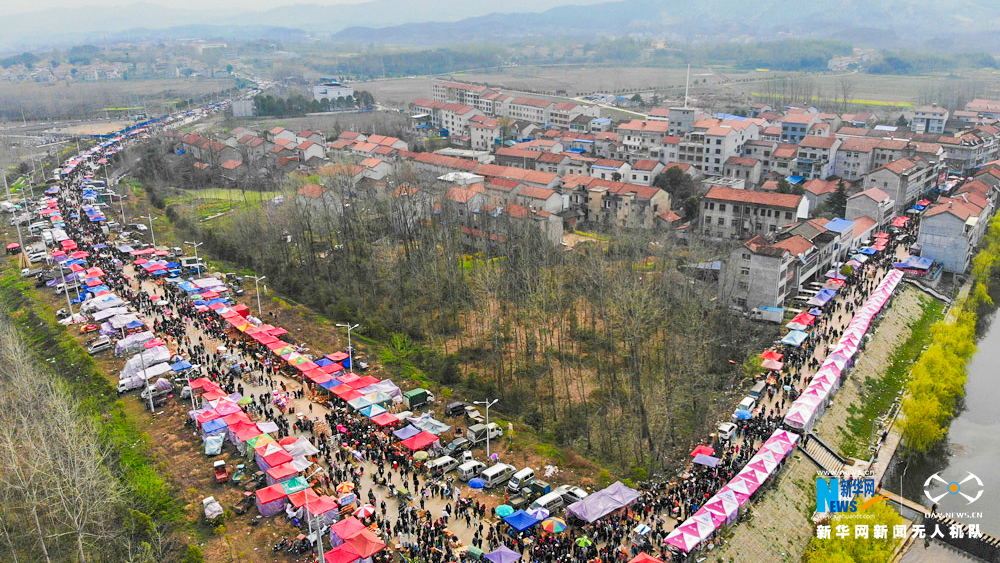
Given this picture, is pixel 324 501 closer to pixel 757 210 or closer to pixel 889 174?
pixel 757 210

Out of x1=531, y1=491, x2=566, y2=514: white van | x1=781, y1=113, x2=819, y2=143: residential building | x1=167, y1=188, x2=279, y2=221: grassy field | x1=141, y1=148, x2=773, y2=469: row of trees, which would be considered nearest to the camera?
x1=531, y1=491, x2=566, y2=514: white van

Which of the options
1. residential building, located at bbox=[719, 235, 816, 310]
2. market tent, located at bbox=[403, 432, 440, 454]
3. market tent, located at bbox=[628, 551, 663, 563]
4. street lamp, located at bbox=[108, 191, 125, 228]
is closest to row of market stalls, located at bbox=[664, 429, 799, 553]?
market tent, located at bbox=[628, 551, 663, 563]

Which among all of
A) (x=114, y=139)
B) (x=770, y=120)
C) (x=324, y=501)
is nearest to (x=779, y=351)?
(x=324, y=501)

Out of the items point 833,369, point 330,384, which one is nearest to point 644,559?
point 833,369

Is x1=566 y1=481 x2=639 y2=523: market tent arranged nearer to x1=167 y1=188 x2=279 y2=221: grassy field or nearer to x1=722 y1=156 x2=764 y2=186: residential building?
x1=167 y1=188 x2=279 y2=221: grassy field

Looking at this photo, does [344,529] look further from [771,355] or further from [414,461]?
[771,355]

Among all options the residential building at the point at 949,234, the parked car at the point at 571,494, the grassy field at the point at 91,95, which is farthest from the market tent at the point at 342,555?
the grassy field at the point at 91,95
